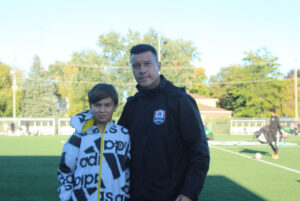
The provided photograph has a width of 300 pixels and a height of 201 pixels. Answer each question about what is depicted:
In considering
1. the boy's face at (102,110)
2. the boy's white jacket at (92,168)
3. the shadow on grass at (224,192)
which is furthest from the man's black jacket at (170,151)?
the shadow on grass at (224,192)

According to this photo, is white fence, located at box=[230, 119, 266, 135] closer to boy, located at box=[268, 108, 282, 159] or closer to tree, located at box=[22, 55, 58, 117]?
boy, located at box=[268, 108, 282, 159]

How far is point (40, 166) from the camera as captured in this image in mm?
11125

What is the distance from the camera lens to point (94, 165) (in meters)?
2.54

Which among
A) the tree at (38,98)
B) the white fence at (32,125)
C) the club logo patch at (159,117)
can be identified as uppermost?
the club logo patch at (159,117)

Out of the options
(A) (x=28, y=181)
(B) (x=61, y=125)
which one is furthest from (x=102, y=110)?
(B) (x=61, y=125)

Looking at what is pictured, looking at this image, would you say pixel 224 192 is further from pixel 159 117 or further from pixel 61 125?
pixel 61 125

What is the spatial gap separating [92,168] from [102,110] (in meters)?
0.49

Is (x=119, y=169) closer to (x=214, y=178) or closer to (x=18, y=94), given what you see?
(x=214, y=178)

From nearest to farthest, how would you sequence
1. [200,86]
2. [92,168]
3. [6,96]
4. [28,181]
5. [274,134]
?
[92,168] → [28,181] → [274,134] → [6,96] → [200,86]

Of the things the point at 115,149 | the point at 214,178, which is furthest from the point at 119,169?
the point at 214,178

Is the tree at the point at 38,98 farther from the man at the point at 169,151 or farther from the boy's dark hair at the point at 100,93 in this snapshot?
the man at the point at 169,151

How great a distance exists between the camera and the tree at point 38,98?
53.7 meters

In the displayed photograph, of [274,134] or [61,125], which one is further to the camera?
[61,125]

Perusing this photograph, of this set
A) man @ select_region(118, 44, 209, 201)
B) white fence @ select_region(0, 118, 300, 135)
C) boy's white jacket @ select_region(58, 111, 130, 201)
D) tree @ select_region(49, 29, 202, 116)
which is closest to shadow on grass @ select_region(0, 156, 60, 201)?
boy's white jacket @ select_region(58, 111, 130, 201)
